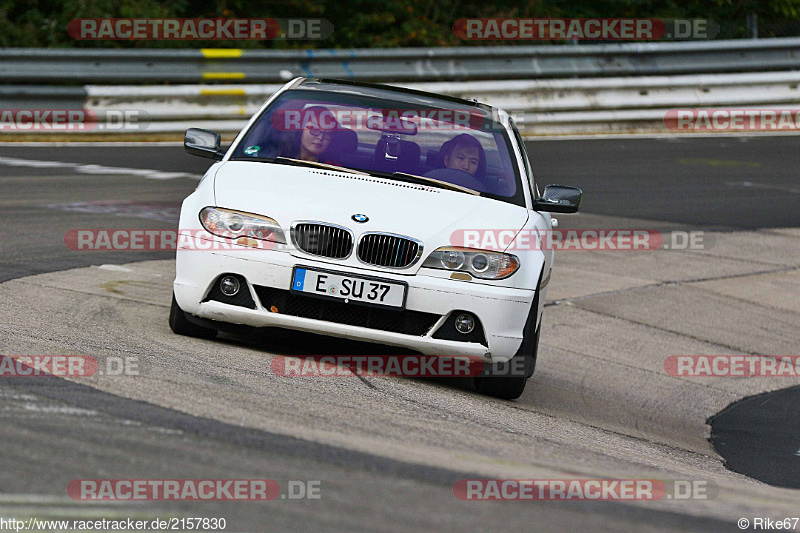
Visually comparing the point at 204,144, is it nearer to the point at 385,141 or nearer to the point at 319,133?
the point at 319,133

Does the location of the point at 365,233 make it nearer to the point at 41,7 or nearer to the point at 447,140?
the point at 447,140

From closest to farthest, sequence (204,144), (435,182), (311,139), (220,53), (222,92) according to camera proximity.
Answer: (435,182) → (311,139) → (204,144) → (222,92) → (220,53)

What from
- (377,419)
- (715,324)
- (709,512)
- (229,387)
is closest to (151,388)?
(229,387)

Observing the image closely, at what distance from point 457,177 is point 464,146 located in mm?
282

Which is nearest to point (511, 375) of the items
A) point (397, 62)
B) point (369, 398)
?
point (369, 398)

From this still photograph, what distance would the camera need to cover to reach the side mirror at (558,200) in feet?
23.4

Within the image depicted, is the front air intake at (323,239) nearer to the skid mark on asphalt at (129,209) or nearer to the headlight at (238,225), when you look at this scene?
the headlight at (238,225)

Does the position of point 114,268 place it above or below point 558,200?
below

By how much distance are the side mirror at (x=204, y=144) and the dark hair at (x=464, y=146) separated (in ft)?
4.37

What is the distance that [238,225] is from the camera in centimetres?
624

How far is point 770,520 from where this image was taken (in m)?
4.29

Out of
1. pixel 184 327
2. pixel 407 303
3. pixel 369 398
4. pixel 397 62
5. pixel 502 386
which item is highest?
pixel 397 62

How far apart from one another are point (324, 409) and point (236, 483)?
1.40 m

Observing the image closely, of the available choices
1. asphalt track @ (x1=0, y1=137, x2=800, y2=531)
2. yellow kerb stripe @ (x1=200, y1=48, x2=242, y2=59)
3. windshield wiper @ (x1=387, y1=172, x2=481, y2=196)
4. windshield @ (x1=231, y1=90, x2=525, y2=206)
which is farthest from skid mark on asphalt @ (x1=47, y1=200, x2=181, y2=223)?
yellow kerb stripe @ (x1=200, y1=48, x2=242, y2=59)
